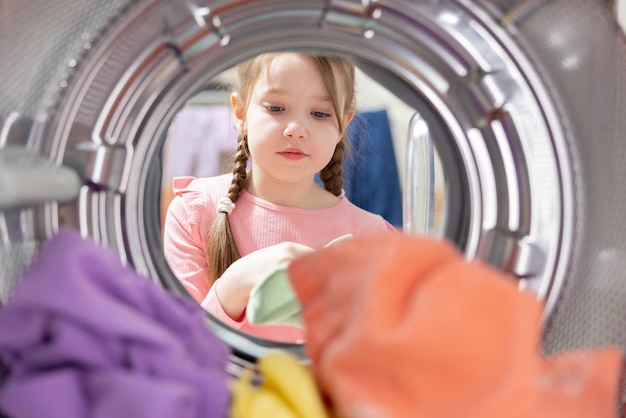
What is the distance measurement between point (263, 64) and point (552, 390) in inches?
29.5

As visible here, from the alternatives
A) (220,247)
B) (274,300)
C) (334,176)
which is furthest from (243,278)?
(334,176)

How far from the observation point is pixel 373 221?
123 cm

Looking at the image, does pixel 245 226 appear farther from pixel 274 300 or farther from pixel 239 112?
pixel 274 300

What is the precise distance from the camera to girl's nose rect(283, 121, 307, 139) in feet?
3.33

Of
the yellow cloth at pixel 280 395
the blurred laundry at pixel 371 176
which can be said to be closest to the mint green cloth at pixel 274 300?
the yellow cloth at pixel 280 395

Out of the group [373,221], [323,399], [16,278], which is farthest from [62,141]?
[373,221]

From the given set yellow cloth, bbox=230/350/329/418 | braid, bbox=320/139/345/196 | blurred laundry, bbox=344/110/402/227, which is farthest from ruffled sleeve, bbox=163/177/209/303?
yellow cloth, bbox=230/350/329/418

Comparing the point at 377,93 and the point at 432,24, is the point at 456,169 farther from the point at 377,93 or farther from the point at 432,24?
the point at 377,93

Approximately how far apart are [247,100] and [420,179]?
12.9 inches

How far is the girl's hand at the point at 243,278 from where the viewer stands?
82cm

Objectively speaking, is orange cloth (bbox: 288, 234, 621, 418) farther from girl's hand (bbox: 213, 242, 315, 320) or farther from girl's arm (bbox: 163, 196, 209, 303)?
girl's arm (bbox: 163, 196, 209, 303)

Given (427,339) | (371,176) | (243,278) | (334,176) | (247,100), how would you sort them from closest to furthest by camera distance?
(427,339), (243,278), (247,100), (334,176), (371,176)

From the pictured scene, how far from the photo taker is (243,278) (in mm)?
886

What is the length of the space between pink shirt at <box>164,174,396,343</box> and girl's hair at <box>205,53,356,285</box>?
3cm
